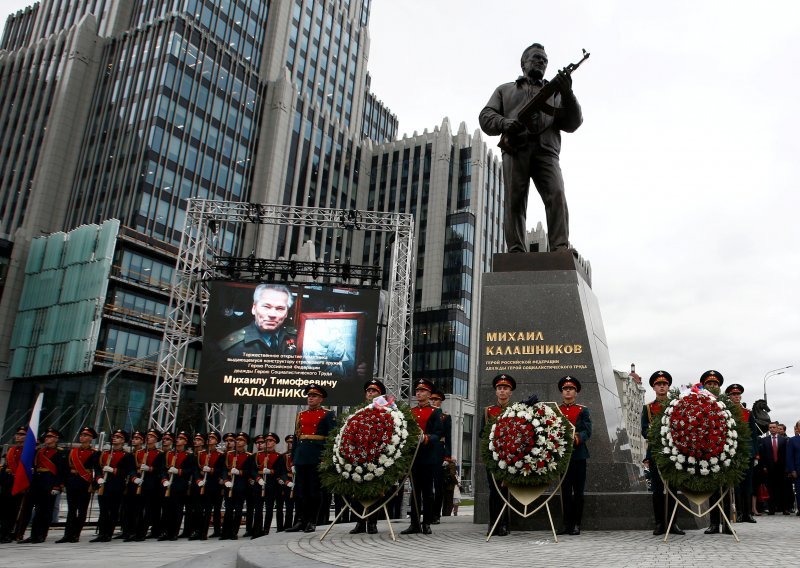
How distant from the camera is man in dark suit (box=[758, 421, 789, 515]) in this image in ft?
40.7

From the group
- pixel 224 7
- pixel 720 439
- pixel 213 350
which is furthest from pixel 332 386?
pixel 224 7

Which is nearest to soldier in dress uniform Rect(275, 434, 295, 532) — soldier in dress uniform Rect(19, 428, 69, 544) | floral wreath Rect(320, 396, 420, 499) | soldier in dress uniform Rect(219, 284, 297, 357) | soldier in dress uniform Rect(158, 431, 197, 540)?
soldier in dress uniform Rect(158, 431, 197, 540)

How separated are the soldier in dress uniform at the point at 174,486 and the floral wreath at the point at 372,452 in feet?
17.8

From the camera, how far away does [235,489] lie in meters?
11.5

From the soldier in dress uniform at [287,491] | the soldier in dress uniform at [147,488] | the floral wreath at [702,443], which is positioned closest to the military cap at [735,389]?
the floral wreath at [702,443]

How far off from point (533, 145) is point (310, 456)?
568cm

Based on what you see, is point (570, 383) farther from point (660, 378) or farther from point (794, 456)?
point (794, 456)

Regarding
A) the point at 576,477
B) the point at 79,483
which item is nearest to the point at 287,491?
the point at 79,483

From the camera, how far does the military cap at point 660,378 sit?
305 inches

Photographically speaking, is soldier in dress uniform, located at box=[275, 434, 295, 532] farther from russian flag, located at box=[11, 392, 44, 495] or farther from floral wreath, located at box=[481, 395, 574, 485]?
floral wreath, located at box=[481, 395, 574, 485]

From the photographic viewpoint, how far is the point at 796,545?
604 cm

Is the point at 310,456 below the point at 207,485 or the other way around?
the other way around

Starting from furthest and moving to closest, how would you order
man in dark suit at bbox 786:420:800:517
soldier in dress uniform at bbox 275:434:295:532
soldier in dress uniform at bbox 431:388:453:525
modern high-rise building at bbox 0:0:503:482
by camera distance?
modern high-rise building at bbox 0:0:503:482 → soldier in dress uniform at bbox 275:434:295:532 → man in dark suit at bbox 786:420:800:517 → soldier in dress uniform at bbox 431:388:453:525

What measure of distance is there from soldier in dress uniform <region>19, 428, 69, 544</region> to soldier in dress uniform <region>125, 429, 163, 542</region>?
1137 mm
